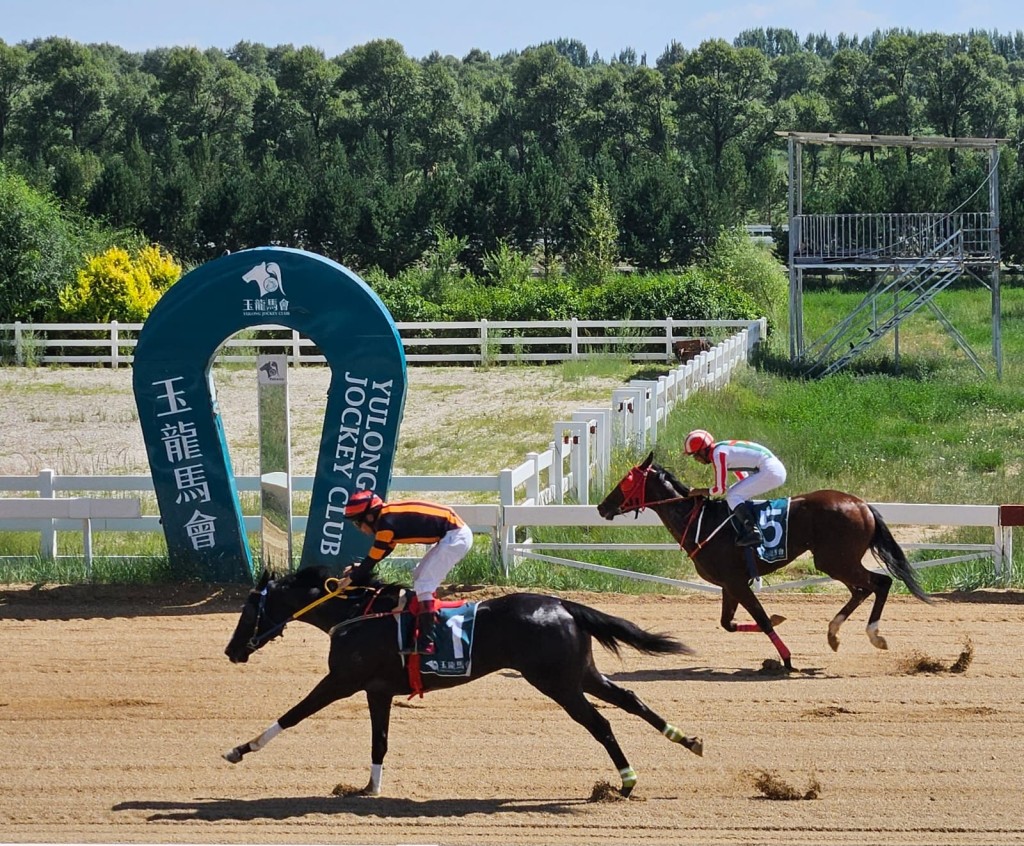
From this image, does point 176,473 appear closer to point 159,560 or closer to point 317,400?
point 159,560

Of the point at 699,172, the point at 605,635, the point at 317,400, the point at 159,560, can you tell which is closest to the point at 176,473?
the point at 159,560

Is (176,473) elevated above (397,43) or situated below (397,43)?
below

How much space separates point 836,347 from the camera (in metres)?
32.0

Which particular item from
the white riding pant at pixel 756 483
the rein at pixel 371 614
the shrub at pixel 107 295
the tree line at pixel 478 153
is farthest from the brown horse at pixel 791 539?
the tree line at pixel 478 153

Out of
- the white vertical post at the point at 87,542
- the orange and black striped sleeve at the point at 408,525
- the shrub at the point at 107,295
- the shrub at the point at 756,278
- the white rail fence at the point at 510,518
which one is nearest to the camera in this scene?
the orange and black striped sleeve at the point at 408,525

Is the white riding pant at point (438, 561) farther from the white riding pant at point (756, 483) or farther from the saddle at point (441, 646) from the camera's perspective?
the white riding pant at point (756, 483)

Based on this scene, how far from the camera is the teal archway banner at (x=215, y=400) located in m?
13.3

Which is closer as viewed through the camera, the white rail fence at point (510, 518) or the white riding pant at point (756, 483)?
the white riding pant at point (756, 483)

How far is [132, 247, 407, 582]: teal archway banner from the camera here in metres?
13.3

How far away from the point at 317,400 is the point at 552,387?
4738 millimetres

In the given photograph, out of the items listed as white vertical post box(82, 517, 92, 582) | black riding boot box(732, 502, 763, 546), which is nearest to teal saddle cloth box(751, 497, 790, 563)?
black riding boot box(732, 502, 763, 546)

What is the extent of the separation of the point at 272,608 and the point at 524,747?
1.83 metres

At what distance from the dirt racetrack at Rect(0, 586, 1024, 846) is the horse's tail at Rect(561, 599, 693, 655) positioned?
0.76 metres

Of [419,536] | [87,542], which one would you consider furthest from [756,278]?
[419,536]
